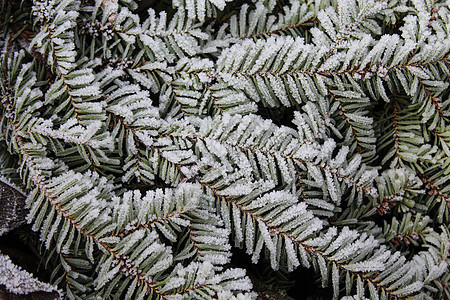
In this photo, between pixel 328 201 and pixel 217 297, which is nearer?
pixel 217 297

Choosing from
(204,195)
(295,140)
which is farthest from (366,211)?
(204,195)

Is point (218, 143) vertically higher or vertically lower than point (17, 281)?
higher

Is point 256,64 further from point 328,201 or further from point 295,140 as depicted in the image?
point 328,201
